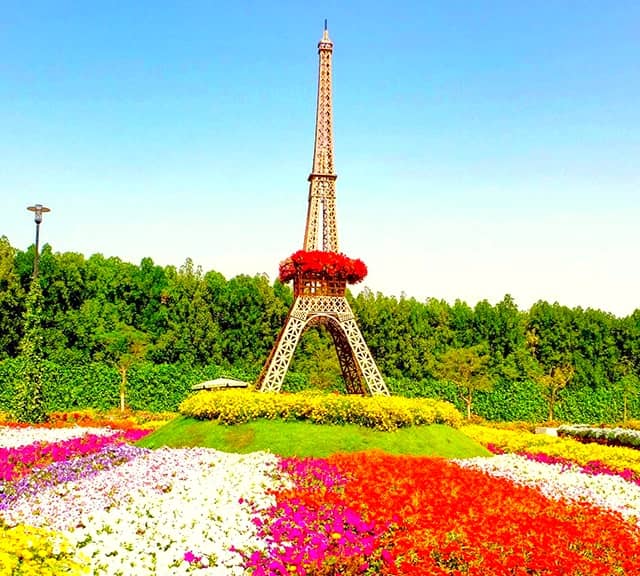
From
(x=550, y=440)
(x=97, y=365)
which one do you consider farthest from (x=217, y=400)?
(x=97, y=365)

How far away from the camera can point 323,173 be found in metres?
21.2

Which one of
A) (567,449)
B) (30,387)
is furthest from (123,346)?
(567,449)

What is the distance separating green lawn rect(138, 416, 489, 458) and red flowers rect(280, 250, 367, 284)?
573 centimetres

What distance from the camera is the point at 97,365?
101ft

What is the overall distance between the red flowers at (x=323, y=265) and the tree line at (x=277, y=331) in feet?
40.5

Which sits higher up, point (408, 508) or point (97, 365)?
point (97, 365)

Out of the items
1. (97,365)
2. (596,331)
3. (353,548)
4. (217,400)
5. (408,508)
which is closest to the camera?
(353,548)

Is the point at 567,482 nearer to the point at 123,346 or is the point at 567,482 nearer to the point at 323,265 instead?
the point at 323,265

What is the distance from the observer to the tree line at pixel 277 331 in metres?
32.7

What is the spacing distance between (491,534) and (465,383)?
2448 centimetres

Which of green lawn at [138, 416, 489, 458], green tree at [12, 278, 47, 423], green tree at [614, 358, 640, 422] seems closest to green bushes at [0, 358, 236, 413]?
green tree at [12, 278, 47, 423]

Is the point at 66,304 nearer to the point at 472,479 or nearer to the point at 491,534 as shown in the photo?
the point at 472,479

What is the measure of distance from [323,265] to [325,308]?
4.39 feet

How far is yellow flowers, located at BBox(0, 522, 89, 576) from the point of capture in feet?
19.0
